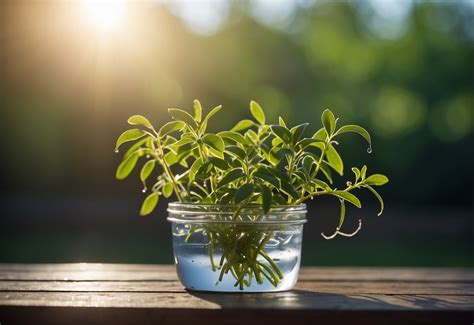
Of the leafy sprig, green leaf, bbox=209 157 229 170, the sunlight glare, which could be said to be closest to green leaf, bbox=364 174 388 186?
the leafy sprig

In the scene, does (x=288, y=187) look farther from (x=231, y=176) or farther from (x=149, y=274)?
(x=149, y=274)

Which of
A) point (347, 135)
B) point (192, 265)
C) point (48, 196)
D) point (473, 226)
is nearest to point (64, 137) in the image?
point (48, 196)

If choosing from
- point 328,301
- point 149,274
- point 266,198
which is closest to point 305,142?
point 266,198

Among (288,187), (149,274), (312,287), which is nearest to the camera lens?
(288,187)

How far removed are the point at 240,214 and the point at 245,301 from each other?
0.42 feet

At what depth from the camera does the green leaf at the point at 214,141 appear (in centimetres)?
95

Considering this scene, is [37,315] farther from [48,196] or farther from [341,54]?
[341,54]

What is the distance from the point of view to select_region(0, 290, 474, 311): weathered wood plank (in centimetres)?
83

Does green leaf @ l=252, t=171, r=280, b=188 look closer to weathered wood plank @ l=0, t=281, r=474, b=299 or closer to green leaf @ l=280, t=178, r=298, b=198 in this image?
green leaf @ l=280, t=178, r=298, b=198

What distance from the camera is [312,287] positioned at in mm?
1064

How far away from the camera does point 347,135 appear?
7.00 m

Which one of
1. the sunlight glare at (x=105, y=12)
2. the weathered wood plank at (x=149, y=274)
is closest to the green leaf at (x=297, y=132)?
the weathered wood plank at (x=149, y=274)

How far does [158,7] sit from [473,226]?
4.47 metres

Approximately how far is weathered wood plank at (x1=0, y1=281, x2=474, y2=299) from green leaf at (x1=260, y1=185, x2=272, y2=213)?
0.21 meters
